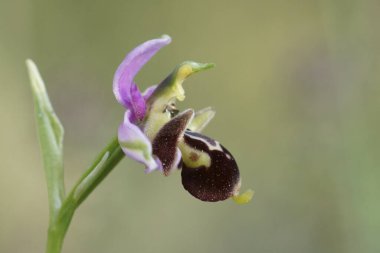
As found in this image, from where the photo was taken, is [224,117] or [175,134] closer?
[175,134]

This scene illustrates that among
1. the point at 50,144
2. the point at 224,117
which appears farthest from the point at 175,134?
the point at 224,117

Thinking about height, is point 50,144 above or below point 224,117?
below

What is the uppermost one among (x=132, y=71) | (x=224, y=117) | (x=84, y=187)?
(x=224, y=117)

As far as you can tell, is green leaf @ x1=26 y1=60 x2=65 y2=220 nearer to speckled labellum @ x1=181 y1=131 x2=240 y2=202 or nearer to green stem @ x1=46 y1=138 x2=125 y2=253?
green stem @ x1=46 y1=138 x2=125 y2=253

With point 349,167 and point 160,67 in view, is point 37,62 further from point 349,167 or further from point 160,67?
point 349,167

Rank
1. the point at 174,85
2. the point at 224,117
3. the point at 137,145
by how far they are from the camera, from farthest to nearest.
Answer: the point at 224,117
the point at 174,85
the point at 137,145

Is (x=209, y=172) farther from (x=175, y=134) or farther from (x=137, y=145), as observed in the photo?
(x=137, y=145)

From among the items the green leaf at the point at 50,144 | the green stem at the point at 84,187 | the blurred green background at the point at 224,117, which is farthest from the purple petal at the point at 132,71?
the blurred green background at the point at 224,117

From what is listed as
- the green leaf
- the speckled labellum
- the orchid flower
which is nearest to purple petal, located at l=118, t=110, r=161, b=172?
the orchid flower
